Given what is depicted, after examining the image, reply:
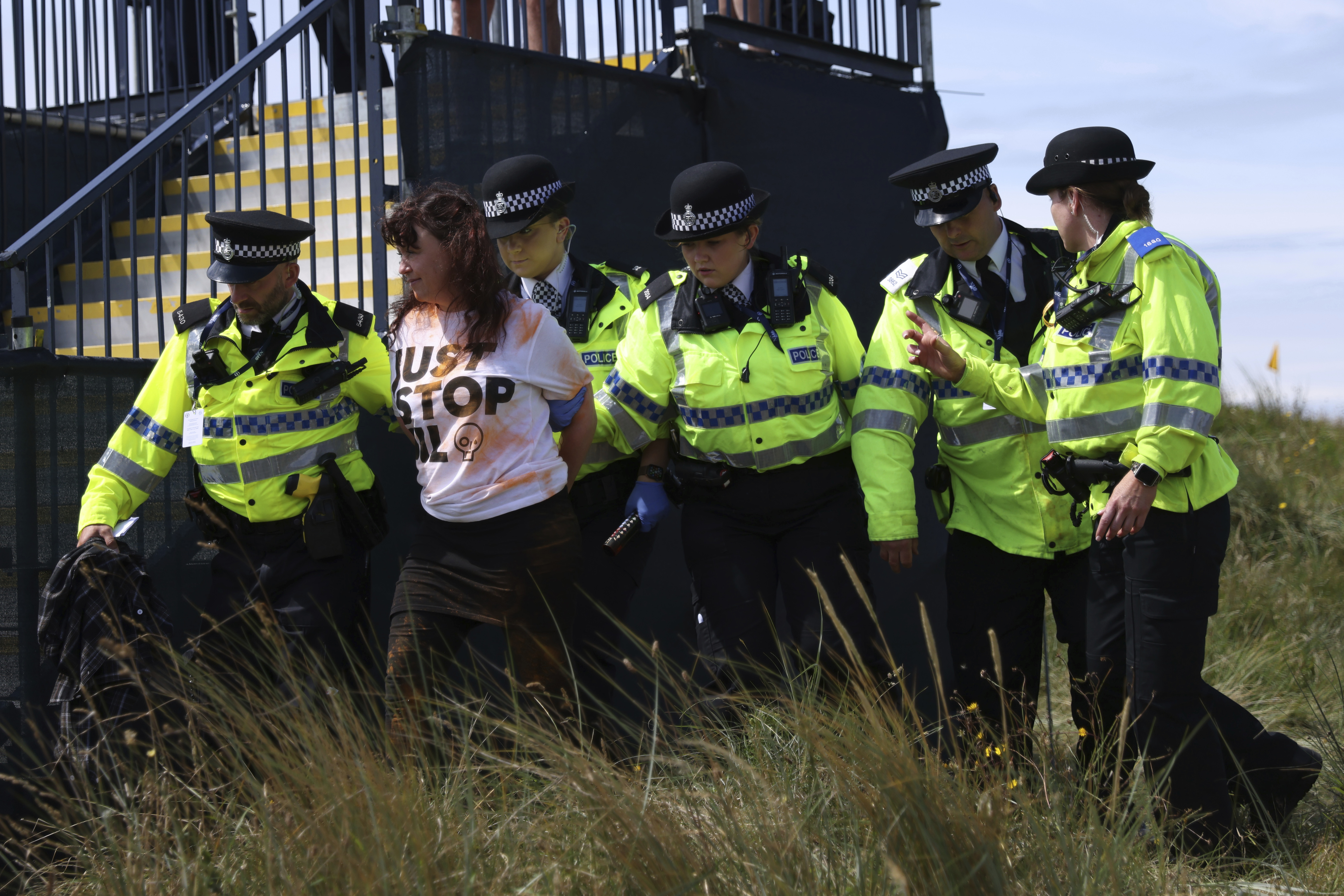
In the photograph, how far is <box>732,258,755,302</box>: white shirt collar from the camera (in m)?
3.94

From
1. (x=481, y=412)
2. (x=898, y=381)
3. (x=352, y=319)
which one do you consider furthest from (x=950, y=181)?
(x=352, y=319)

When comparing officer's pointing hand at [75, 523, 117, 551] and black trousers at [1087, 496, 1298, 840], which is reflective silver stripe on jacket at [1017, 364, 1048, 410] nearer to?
black trousers at [1087, 496, 1298, 840]

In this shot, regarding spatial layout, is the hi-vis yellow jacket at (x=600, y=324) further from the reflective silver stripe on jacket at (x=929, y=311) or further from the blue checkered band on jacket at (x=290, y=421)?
the reflective silver stripe on jacket at (x=929, y=311)

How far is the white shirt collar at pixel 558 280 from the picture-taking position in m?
4.18

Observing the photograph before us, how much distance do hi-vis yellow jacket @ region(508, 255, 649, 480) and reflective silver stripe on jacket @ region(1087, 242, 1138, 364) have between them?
1.51 metres

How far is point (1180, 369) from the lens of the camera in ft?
10.4

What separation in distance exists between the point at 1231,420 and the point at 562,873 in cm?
951

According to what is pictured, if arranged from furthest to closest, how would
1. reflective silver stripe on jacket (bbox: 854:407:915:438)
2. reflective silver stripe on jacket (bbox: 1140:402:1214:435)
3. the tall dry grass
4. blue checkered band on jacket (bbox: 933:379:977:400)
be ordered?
blue checkered band on jacket (bbox: 933:379:977:400) → reflective silver stripe on jacket (bbox: 854:407:915:438) → reflective silver stripe on jacket (bbox: 1140:402:1214:435) → the tall dry grass

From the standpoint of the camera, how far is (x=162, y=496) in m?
4.23

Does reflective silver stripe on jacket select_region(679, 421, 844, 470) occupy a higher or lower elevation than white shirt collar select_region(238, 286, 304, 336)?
lower

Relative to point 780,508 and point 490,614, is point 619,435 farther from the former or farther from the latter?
point 490,614

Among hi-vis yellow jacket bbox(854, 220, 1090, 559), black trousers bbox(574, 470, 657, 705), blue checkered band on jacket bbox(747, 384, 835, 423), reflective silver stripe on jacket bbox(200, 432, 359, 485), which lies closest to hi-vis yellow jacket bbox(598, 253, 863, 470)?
blue checkered band on jacket bbox(747, 384, 835, 423)

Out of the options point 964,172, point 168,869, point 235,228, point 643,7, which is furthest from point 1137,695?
point 643,7

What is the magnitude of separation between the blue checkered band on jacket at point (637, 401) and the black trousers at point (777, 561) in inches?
11.9
